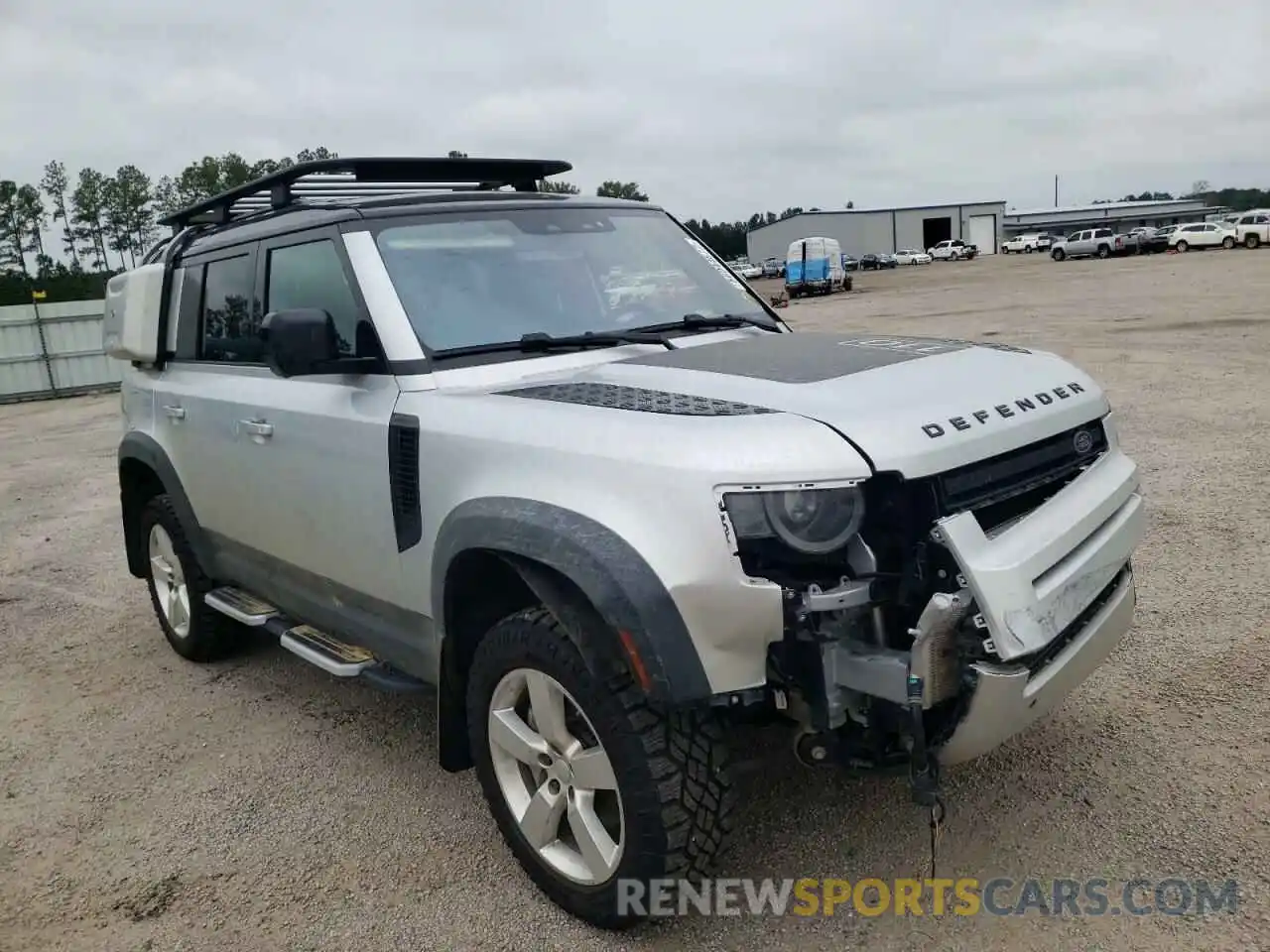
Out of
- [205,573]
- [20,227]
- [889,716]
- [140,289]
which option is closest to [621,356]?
[889,716]

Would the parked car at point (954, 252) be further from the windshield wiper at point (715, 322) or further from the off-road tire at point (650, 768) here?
the off-road tire at point (650, 768)

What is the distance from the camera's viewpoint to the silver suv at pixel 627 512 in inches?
92.3

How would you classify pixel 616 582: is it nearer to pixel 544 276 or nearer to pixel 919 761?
pixel 919 761

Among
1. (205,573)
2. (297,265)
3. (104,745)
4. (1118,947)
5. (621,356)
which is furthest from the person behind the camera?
(205,573)

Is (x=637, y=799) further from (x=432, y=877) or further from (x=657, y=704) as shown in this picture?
(x=432, y=877)

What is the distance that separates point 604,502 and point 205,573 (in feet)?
9.94

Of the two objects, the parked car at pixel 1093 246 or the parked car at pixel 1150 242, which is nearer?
the parked car at pixel 1150 242

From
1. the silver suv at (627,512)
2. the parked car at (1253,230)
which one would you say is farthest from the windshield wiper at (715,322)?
the parked car at (1253,230)

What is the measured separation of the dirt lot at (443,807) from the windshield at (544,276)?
162 centimetres

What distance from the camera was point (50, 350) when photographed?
2059cm

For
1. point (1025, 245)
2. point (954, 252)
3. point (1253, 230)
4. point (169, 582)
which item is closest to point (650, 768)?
point (169, 582)

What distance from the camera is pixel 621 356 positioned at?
3.45 m

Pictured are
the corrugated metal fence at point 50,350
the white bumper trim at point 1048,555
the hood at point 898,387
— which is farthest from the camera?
the corrugated metal fence at point 50,350
